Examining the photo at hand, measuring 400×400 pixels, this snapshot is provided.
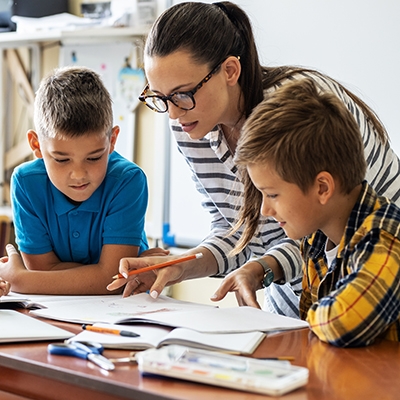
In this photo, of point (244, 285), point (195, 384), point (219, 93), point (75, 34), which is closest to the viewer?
point (195, 384)

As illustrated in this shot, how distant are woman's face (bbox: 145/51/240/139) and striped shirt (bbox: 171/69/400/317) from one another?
0.10m

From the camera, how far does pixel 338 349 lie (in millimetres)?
1058

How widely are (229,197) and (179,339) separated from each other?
697mm

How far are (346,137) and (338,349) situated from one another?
13.9 inches

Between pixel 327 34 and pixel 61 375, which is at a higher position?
pixel 327 34

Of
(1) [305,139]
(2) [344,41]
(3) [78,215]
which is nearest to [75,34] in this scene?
(2) [344,41]

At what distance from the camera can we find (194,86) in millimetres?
1417

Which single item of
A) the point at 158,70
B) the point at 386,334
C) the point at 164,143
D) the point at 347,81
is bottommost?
the point at 164,143

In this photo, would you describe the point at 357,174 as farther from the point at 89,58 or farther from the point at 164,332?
the point at 89,58

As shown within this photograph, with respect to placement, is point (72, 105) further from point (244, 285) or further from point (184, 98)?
point (244, 285)

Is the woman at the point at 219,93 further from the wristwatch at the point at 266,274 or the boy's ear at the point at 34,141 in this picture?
the boy's ear at the point at 34,141

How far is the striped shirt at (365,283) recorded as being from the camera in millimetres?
1057

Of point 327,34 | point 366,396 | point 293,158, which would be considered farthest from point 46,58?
point 366,396

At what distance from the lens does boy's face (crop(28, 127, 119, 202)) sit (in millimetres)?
1520
